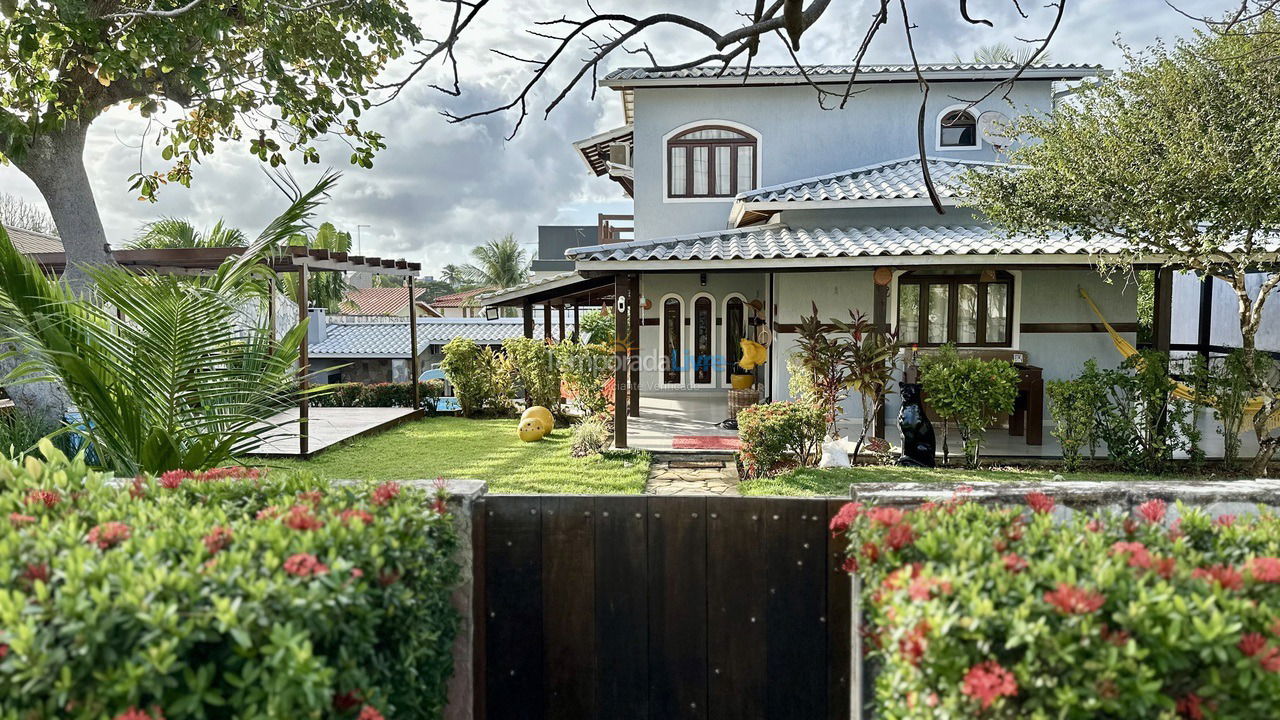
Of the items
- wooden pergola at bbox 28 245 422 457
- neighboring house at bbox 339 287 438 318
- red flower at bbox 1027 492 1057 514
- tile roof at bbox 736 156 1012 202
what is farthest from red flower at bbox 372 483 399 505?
neighboring house at bbox 339 287 438 318

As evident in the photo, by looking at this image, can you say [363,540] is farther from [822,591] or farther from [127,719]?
[822,591]

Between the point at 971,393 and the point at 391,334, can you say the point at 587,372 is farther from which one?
the point at 391,334

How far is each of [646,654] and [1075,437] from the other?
7566 millimetres

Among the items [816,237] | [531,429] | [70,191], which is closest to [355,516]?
[70,191]

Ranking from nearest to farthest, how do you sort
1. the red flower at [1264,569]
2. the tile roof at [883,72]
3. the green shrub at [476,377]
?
the red flower at [1264,569], the tile roof at [883,72], the green shrub at [476,377]

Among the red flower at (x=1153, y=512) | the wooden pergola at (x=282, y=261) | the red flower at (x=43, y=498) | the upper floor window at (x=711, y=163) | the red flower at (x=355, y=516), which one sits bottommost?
the red flower at (x=1153, y=512)

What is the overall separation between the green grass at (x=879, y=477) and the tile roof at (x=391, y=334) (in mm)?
24070

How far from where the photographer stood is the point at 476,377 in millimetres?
14797

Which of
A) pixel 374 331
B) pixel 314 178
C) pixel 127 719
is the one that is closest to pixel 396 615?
pixel 127 719

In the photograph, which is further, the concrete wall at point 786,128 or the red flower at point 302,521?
the concrete wall at point 786,128

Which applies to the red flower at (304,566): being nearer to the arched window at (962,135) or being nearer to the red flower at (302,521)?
the red flower at (302,521)

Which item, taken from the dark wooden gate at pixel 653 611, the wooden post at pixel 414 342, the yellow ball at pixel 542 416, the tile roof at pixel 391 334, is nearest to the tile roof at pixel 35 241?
the tile roof at pixel 391 334

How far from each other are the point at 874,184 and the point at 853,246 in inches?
128

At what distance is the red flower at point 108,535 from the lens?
2148 mm
